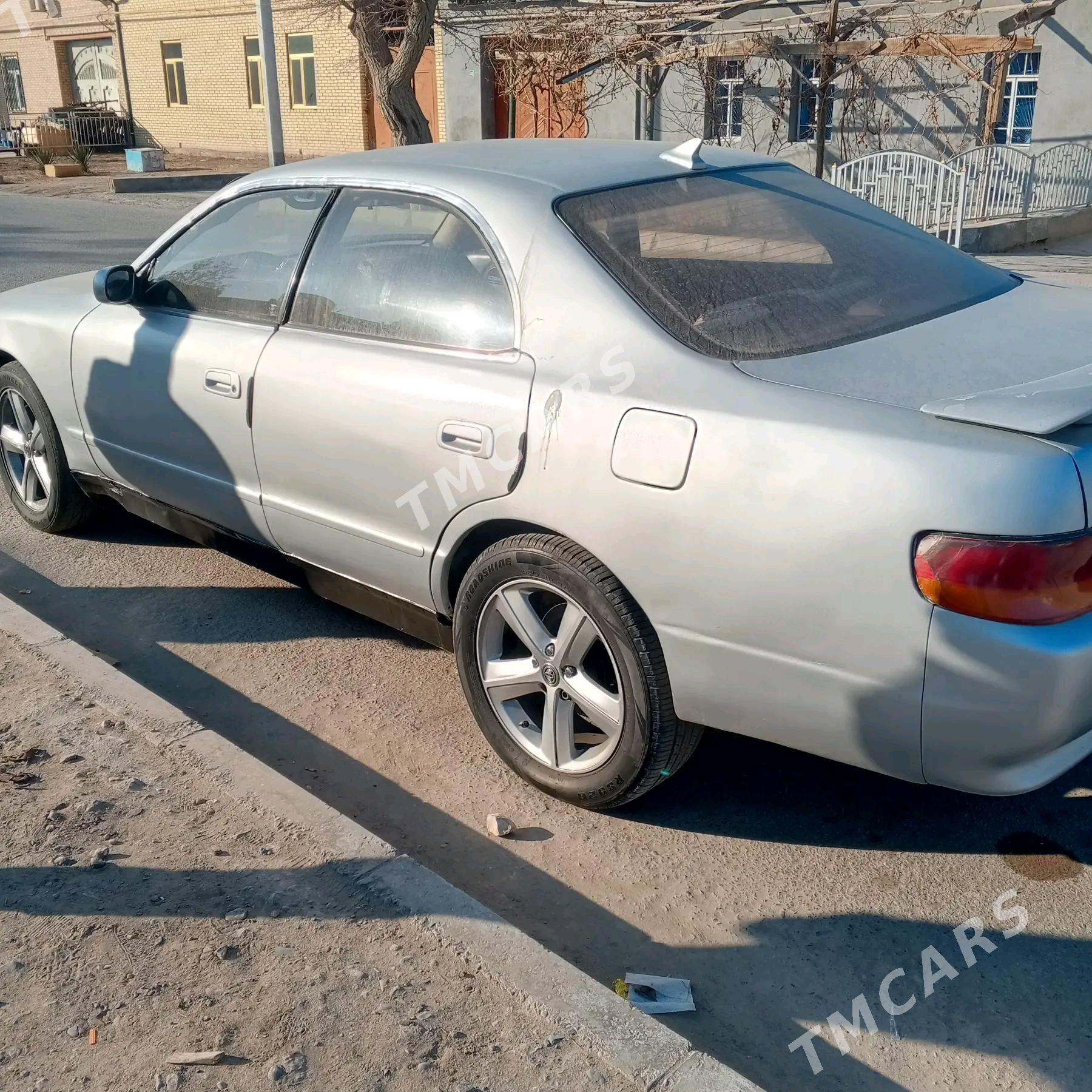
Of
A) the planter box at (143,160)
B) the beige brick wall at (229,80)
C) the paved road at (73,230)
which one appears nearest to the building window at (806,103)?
the paved road at (73,230)

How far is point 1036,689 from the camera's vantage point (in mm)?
2447

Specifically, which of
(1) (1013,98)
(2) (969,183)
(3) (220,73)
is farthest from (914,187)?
(3) (220,73)

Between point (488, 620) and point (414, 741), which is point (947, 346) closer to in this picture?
point (488, 620)

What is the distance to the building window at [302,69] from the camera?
28531mm

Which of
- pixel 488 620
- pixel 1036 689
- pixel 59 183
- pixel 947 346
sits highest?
pixel 947 346

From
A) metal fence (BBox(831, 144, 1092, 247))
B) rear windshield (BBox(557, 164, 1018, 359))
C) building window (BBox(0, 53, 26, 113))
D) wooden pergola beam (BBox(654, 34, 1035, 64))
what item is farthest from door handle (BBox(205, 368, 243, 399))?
building window (BBox(0, 53, 26, 113))

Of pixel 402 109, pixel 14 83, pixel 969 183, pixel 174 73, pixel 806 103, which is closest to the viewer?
pixel 969 183

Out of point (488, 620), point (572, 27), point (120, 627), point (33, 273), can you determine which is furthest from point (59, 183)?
point (488, 620)

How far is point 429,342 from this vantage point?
3453mm

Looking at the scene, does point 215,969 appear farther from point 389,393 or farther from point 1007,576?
point 1007,576

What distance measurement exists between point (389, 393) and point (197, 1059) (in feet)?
5.98

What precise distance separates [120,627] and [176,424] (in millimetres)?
845

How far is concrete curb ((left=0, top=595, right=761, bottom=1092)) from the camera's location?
2.27 m

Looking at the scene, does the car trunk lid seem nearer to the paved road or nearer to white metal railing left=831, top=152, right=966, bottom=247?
white metal railing left=831, top=152, right=966, bottom=247
